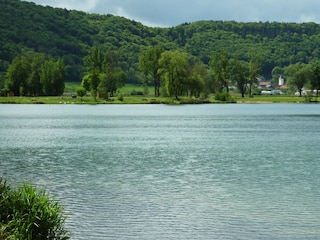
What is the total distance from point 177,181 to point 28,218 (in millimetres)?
20448

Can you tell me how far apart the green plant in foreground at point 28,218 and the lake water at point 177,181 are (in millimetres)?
4818

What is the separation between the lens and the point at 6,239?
17.2 metres

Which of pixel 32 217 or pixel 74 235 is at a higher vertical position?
pixel 32 217

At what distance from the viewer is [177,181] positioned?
38.0 metres

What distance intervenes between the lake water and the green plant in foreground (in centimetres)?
482

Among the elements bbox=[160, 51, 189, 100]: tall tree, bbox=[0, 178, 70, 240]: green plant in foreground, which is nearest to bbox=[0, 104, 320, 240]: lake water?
bbox=[0, 178, 70, 240]: green plant in foreground

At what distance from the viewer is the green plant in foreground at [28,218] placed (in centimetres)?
1783

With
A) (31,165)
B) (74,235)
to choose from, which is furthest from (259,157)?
(74,235)

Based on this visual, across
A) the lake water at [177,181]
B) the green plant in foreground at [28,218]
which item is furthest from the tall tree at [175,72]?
the green plant in foreground at [28,218]

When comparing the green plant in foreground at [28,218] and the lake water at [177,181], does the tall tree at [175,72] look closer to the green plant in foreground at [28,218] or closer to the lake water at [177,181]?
the lake water at [177,181]

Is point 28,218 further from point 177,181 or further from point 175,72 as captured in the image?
point 175,72

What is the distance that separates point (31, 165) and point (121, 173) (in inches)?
352


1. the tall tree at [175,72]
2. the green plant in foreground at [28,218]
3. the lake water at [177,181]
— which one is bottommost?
the lake water at [177,181]

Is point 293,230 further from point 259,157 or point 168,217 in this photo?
point 259,157
